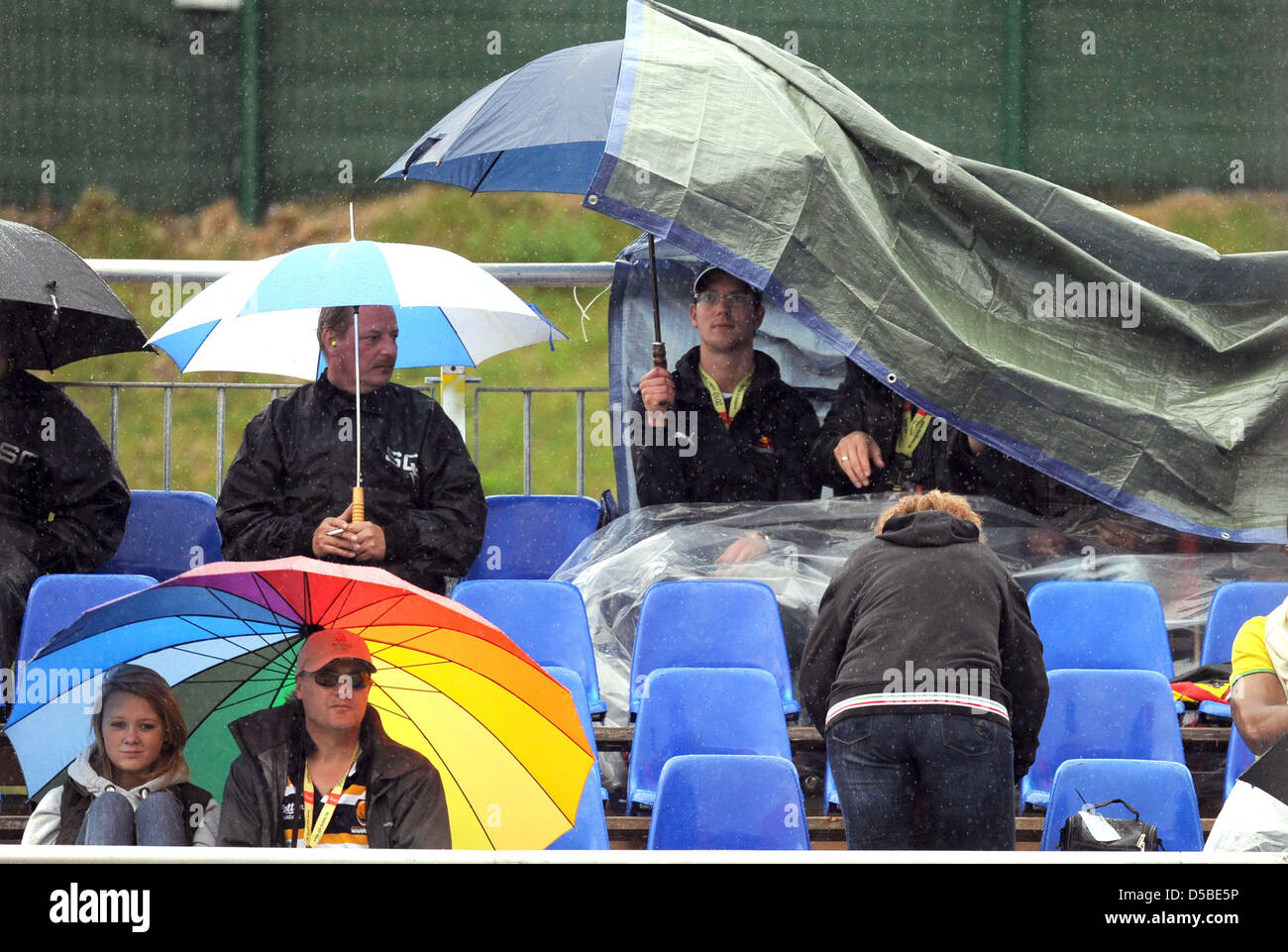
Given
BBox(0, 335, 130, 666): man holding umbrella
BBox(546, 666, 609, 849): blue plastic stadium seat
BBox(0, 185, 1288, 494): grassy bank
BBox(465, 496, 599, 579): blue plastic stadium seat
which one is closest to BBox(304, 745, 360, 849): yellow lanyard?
BBox(546, 666, 609, 849): blue plastic stadium seat

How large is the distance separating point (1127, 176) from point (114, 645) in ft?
27.5

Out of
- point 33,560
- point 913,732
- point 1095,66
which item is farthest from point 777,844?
point 1095,66

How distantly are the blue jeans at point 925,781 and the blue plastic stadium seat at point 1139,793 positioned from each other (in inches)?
8.5

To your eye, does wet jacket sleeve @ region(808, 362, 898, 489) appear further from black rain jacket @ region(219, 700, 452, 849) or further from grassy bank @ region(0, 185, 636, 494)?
black rain jacket @ region(219, 700, 452, 849)

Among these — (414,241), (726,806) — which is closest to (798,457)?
(726,806)

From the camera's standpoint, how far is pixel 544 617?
4.36 metres

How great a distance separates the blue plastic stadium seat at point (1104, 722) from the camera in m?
3.99

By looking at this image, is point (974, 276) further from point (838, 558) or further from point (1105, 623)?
point (1105, 623)

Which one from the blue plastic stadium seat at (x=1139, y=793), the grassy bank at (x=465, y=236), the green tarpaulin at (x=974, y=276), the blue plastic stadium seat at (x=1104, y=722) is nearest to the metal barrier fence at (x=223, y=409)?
the grassy bank at (x=465, y=236)

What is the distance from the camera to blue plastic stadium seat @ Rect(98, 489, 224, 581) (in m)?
4.93

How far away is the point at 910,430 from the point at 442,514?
160cm

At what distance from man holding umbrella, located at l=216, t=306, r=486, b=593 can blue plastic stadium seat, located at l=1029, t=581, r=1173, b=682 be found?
1.73 meters

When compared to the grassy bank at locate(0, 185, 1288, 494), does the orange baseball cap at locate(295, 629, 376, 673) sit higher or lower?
lower

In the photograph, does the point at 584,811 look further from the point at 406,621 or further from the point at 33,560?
the point at 33,560
